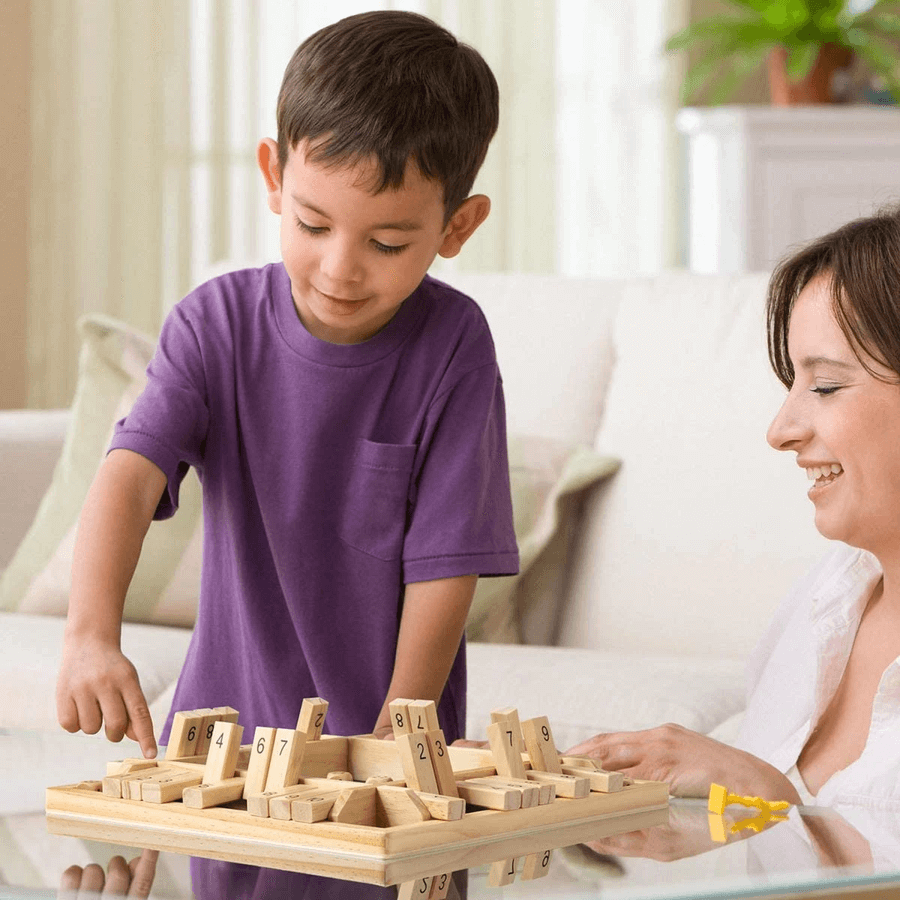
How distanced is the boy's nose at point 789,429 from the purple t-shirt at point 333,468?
239 millimetres

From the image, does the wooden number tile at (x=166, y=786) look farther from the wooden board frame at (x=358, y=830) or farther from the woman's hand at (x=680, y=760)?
the woman's hand at (x=680, y=760)

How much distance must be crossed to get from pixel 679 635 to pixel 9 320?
8.05ft

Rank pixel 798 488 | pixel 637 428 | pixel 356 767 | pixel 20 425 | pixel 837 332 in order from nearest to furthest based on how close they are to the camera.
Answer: pixel 356 767 < pixel 837 332 < pixel 798 488 < pixel 637 428 < pixel 20 425

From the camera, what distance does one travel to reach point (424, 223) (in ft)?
3.66

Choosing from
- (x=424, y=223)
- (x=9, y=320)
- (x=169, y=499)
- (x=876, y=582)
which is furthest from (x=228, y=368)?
(x=9, y=320)

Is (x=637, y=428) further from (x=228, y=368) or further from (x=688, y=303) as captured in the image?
(x=228, y=368)

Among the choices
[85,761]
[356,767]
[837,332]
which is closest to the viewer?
[356,767]

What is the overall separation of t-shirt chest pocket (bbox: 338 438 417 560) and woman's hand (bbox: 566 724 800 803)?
0.28 meters

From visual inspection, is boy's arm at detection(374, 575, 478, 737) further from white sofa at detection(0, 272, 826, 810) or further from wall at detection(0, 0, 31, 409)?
wall at detection(0, 0, 31, 409)

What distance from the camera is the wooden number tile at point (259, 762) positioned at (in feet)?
2.47

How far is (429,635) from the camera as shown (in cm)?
119

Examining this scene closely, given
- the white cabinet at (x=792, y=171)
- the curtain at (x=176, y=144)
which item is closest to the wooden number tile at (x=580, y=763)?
the white cabinet at (x=792, y=171)

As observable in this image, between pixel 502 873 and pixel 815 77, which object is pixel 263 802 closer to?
pixel 502 873

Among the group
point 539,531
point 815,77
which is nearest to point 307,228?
point 539,531
